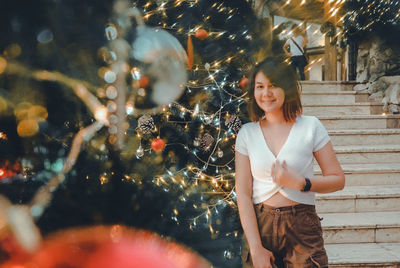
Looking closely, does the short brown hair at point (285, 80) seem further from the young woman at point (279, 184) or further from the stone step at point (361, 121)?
the stone step at point (361, 121)

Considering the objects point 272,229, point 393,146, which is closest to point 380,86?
point 393,146

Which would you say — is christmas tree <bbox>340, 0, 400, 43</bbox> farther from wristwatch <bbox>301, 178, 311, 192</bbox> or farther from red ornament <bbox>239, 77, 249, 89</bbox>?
wristwatch <bbox>301, 178, 311, 192</bbox>

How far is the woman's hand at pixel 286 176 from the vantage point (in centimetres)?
99

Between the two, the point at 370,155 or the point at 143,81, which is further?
the point at 370,155

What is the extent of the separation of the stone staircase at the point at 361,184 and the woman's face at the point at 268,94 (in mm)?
1419

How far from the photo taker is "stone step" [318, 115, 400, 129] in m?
3.52

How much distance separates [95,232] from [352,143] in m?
3.14

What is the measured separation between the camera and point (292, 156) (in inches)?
42.8

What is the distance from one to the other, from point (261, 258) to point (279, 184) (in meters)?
0.29

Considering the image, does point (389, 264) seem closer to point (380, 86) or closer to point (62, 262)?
point (62, 262)

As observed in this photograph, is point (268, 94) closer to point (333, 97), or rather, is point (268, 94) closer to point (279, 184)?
point (279, 184)

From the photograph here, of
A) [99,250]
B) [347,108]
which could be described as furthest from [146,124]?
[347,108]

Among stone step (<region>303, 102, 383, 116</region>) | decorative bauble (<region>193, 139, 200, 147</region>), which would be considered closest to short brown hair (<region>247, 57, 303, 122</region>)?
decorative bauble (<region>193, 139, 200, 147</region>)

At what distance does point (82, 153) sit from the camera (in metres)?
1.03
